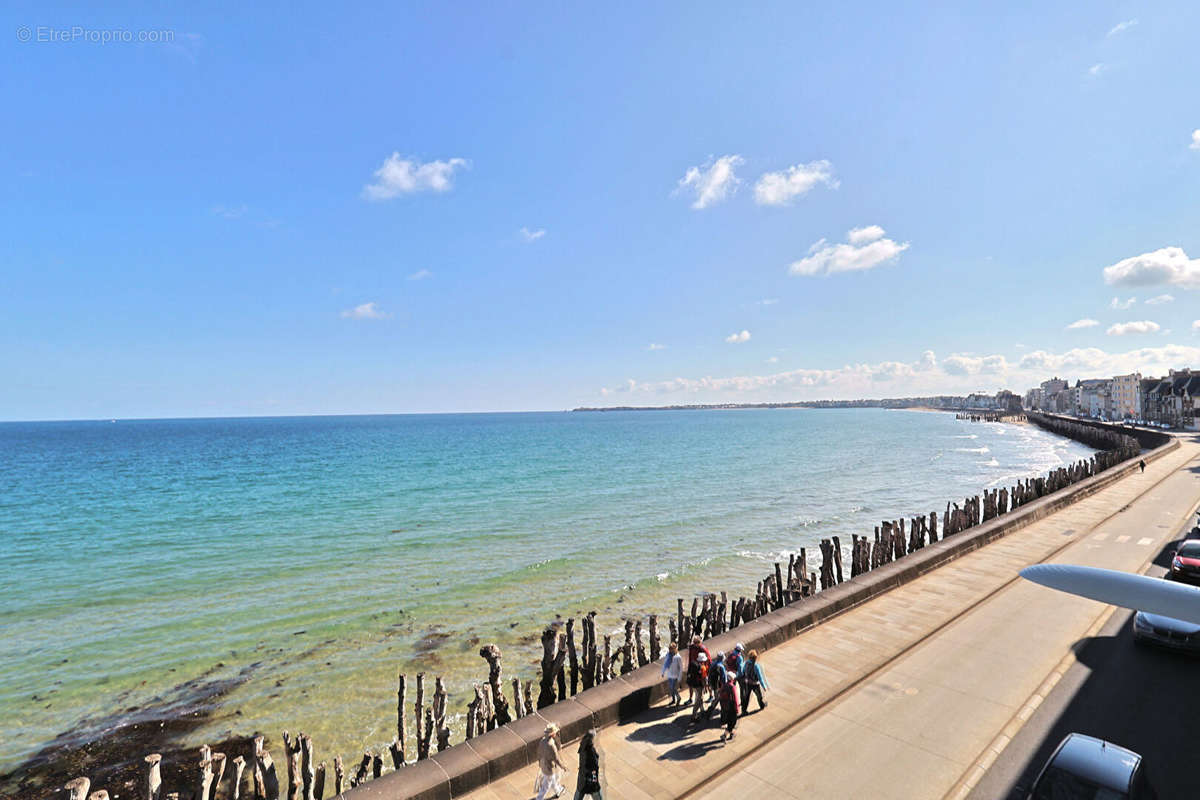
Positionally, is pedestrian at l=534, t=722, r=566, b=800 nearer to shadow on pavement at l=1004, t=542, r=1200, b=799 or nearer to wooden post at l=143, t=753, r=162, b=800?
wooden post at l=143, t=753, r=162, b=800

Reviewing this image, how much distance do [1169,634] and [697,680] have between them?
1055 cm

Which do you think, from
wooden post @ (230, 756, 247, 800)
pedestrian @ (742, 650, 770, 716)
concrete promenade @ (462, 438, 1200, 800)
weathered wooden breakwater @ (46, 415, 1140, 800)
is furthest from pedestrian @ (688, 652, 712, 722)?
wooden post @ (230, 756, 247, 800)

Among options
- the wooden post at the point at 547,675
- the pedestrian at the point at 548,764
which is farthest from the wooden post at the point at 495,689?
the pedestrian at the point at 548,764

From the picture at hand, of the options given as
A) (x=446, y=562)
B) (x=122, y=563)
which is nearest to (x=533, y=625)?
(x=446, y=562)

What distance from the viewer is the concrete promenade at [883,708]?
25.1 feet

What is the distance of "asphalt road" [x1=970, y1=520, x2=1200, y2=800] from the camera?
7.68 meters

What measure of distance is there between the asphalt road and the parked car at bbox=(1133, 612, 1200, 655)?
0.29 meters

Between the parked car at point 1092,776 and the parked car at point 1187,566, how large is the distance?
515 inches

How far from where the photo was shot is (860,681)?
33.8ft

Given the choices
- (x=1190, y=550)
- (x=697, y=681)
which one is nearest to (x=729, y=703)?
(x=697, y=681)

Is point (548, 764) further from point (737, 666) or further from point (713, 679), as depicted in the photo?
point (737, 666)

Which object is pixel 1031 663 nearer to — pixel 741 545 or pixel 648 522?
pixel 741 545

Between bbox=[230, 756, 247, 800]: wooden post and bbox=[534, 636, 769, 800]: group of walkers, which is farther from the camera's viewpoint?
bbox=[534, 636, 769, 800]: group of walkers

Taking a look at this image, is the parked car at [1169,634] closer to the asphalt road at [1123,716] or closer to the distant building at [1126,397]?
the asphalt road at [1123,716]
